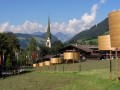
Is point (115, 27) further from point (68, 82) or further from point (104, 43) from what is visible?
point (68, 82)

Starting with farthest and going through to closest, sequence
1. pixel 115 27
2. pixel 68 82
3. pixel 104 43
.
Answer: pixel 68 82, pixel 104 43, pixel 115 27

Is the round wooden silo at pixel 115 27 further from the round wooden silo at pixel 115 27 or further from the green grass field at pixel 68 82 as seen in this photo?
the green grass field at pixel 68 82

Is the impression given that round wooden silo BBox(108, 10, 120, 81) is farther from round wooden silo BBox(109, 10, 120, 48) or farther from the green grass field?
the green grass field

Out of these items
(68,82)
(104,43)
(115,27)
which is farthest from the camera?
(68,82)

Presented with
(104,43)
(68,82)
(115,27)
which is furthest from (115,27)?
(68,82)

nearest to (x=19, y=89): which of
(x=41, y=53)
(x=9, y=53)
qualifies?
(x=9, y=53)

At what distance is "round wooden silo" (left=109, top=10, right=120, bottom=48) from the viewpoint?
653 inches

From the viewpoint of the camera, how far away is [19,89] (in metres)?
20.6

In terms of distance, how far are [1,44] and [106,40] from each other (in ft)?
235

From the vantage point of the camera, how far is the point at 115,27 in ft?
55.3

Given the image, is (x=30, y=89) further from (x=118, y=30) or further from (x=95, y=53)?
(x=95, y=53)

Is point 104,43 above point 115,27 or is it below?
below

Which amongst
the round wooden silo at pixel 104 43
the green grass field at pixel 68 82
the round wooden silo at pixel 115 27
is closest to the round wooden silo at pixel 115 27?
the round wooden silo at pixel 115 27

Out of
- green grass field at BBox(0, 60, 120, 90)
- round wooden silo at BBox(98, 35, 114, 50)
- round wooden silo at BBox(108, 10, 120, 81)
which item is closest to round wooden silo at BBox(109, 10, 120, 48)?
round wooden silo at BBox(108, 10, 120, 81)
